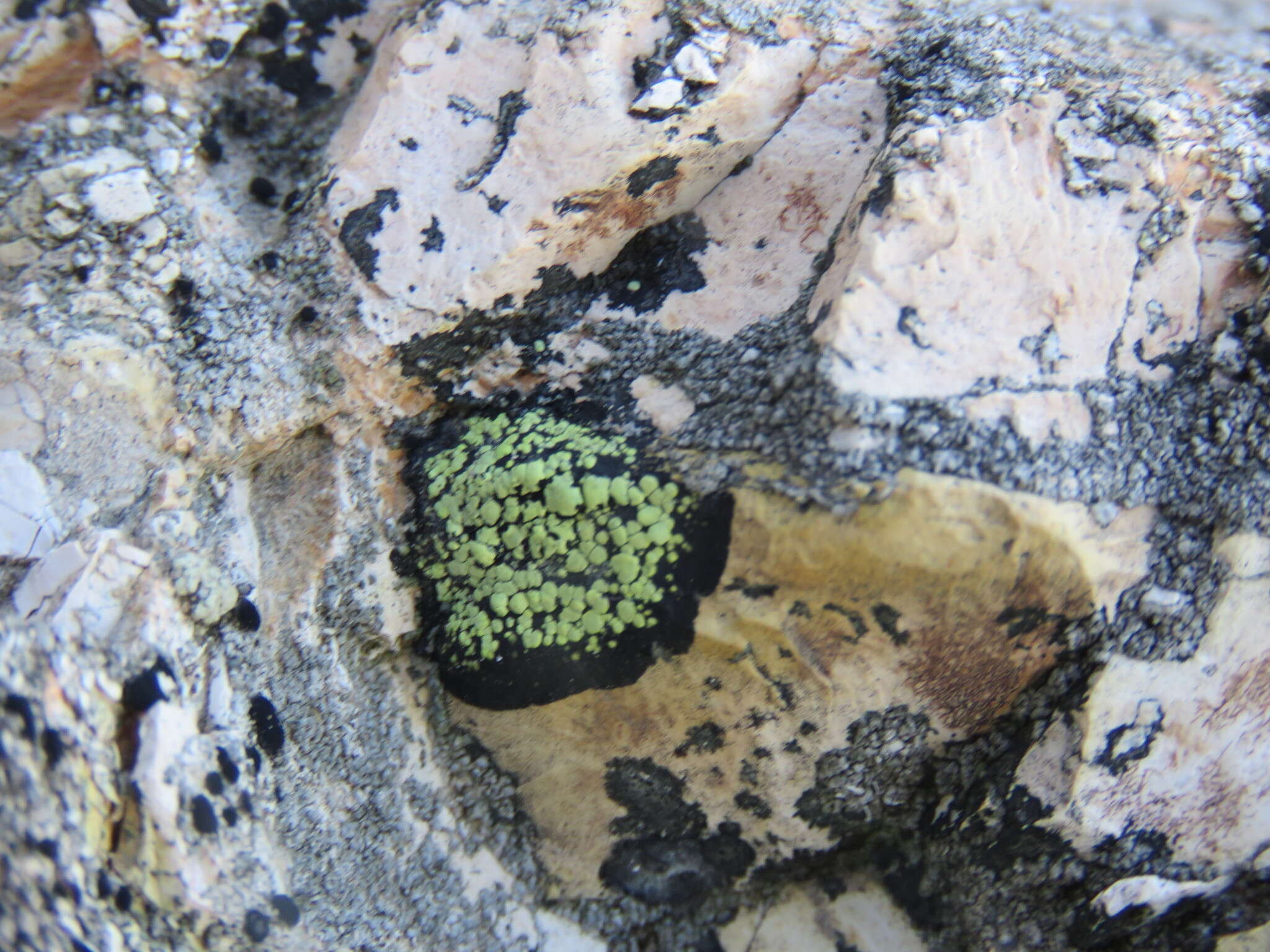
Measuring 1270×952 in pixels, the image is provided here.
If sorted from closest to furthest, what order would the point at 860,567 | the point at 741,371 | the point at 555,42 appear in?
the point at 860,567
the point at 741,371
the point at 555,42

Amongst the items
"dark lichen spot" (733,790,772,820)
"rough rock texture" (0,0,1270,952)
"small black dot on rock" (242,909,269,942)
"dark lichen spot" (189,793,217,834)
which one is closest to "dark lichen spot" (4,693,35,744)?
"rough rock texture" (0,0,1270,952)

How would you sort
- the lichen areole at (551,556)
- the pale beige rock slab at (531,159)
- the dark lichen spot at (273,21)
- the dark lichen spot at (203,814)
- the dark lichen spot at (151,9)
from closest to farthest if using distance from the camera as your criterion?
the dark lichen spot at (203,814)
the lichen areole at (551,556)
the pale beige rock slab at (531,159)
the dark lichen spot at (151,9)
the dark lichen spot at (273,21)

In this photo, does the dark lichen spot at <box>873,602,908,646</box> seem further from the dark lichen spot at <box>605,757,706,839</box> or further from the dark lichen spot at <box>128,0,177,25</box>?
the dark lichen spot at <box>128,0,177,25</box>

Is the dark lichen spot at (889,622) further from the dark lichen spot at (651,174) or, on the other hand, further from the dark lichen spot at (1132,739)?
the dark lichen spot at (651,174)

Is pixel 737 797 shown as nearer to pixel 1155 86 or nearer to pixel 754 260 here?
pixel 754 260

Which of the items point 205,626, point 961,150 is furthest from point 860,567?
point 205,626

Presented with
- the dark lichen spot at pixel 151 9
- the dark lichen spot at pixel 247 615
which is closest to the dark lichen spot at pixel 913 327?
the dark lichen spot at pixel 247 615
